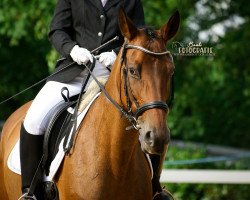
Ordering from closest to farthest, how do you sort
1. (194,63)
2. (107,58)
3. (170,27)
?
(170,27) → (107,58) → (194,63)

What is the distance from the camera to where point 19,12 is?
15.7 metres

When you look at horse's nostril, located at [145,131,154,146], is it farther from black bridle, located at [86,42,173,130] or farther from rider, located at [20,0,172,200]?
rider, located at [20,0,172,200]

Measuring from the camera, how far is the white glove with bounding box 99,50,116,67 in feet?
21.6

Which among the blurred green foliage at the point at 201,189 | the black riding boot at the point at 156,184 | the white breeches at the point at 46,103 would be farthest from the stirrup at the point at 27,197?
the blurred green foliage at the point at 201,189

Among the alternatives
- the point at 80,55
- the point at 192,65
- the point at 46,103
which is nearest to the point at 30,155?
the point at 46,103

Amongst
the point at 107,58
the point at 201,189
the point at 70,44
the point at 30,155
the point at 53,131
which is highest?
the point at 70,44

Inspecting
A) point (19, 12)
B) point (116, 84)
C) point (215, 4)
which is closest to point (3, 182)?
point (116, 84)

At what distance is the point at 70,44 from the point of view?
6.75 m

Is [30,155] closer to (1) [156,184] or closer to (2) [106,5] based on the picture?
(1) [156,184]

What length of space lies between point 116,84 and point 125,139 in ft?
1.36

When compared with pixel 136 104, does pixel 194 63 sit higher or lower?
higher

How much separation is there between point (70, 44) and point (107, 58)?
367 mm

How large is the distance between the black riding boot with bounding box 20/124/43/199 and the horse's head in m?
1.28

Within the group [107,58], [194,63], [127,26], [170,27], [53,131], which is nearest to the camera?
[127,26]
